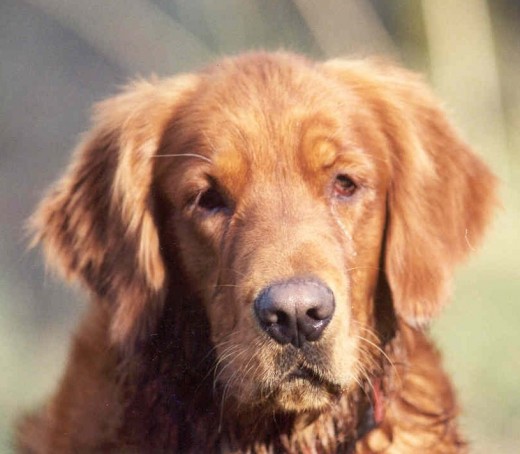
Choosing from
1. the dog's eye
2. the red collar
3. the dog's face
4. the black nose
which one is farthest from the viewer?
the red collar

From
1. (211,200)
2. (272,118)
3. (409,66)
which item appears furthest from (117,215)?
(409,66)

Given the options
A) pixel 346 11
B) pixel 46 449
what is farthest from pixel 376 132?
A: pixel 346 11

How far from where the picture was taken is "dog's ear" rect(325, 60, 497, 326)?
406cm

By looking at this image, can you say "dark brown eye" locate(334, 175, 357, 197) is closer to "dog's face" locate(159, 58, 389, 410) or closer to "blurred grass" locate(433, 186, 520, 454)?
"dog's face" locate(159, 58, 389, 410)

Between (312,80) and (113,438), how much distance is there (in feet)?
5.17

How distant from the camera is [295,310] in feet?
11.1

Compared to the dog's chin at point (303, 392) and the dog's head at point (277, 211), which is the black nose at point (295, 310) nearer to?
the dog's head at point (277, 211)

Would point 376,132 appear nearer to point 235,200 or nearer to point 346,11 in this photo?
point 235,200

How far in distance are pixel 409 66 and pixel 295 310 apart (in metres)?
3.09

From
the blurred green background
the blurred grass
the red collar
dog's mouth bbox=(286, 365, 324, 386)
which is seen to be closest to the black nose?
dog's mouth bbox=(286, 365, 324, 386)

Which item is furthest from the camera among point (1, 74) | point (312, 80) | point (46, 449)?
point (1, 74)

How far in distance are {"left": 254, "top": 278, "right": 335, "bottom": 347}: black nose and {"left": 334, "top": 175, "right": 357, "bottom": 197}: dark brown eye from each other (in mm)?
559

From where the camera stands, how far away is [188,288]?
4035 millimetres

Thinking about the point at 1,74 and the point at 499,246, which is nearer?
the point at 499,246
